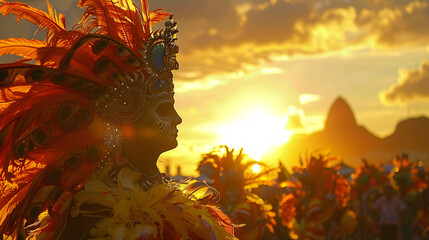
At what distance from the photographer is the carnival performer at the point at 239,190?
8.89 meters

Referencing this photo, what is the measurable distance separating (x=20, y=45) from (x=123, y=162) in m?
0.88

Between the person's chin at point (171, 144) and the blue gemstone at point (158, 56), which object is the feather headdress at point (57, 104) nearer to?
the blue gemstone at point (158, 56)

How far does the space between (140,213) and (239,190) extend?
6.12 metres

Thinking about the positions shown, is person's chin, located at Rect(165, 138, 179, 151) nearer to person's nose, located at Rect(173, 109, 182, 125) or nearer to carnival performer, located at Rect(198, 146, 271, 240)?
person's nose, located at Rect(173, 109, 182, 125)

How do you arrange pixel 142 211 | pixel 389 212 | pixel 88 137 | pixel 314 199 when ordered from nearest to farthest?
1. pixel 142 211
2. pixel 88 137
3. pixel 314 199
4. pixel 389 212

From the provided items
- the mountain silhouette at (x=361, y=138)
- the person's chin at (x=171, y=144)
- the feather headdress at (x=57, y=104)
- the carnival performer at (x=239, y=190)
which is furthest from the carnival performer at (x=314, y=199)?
the mountain silhouette at (x=361, y=138)

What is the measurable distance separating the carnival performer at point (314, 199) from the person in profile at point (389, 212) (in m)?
2.43

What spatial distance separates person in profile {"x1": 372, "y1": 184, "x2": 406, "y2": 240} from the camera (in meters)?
14.8

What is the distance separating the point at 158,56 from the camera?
12.0ft

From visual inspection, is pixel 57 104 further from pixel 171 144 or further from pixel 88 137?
pixel 171 144

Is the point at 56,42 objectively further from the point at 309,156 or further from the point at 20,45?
the point at 309,156

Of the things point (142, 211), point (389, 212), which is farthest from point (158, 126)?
point (389, 212)

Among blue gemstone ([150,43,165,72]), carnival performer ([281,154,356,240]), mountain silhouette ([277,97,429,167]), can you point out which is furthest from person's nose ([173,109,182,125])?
mountain silhouette ([277,97,429,167])

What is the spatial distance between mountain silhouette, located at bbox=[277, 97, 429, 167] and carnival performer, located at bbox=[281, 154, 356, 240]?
122 metres
